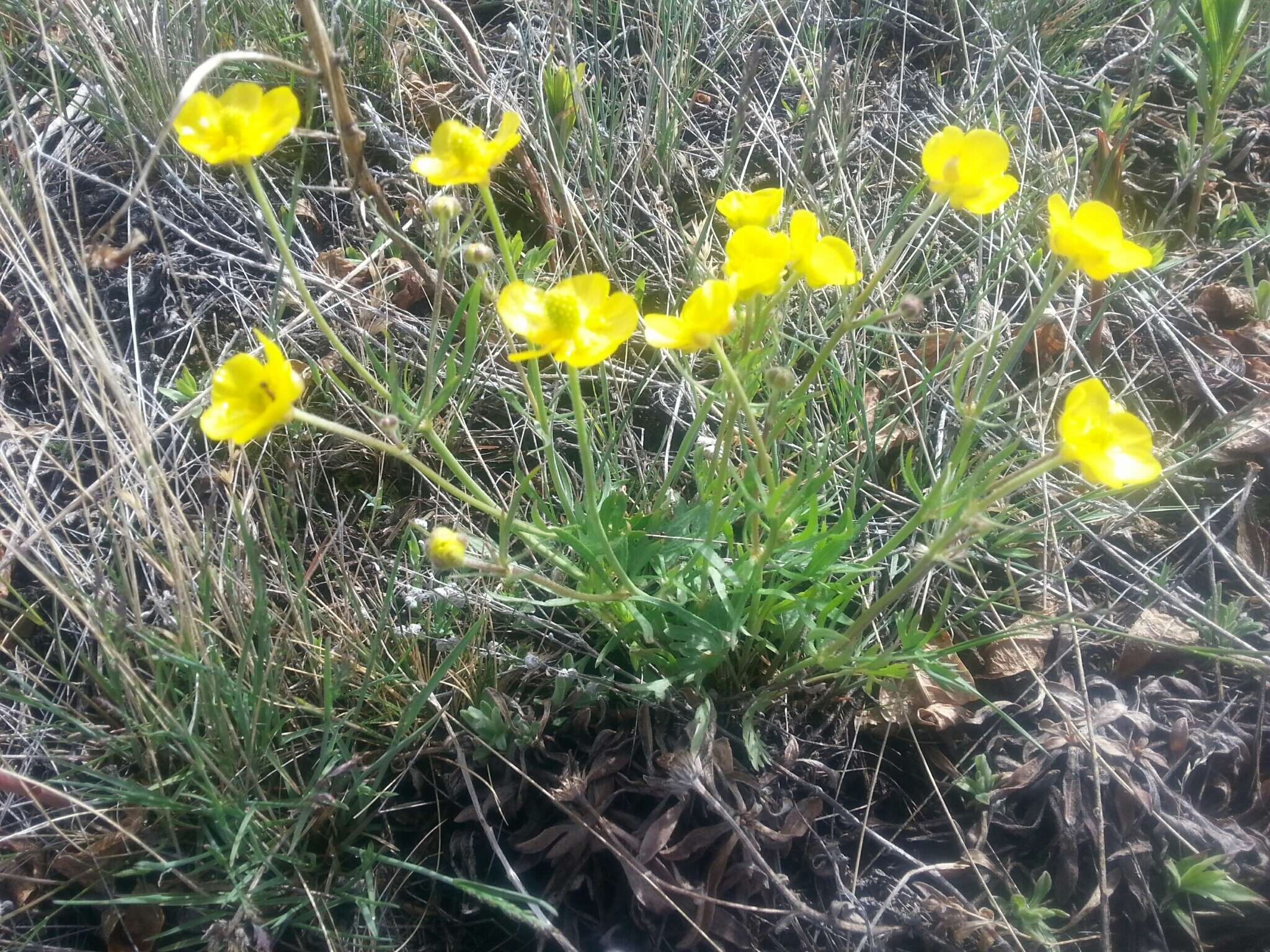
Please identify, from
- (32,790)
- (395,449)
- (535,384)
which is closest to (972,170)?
(535,384)

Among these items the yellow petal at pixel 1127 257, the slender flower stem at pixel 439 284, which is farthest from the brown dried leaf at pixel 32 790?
the yellow petal at pixel 1127 257

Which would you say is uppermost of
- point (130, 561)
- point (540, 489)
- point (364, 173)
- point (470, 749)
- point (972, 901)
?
point (364, 173)

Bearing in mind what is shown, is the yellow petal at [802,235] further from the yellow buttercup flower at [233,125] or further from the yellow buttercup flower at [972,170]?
the yellow buttercup flower at [233,125]

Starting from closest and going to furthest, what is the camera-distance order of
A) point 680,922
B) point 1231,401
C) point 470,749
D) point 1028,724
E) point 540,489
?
point 680,922 → point 470,749 → point 1028,724 → point 540,489 → point 1231,401

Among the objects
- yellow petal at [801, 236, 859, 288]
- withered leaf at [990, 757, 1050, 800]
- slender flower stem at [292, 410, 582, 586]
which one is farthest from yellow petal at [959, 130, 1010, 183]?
withered leaf at [990, 757, 1050, 800]

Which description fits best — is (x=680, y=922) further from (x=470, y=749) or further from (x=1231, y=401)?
(x=1231, y=401)

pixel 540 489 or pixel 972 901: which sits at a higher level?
pixel 540 489

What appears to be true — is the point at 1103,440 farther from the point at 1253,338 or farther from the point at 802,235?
the point at 1253,338

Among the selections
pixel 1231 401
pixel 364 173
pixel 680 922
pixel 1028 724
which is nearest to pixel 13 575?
pixel 364 173
